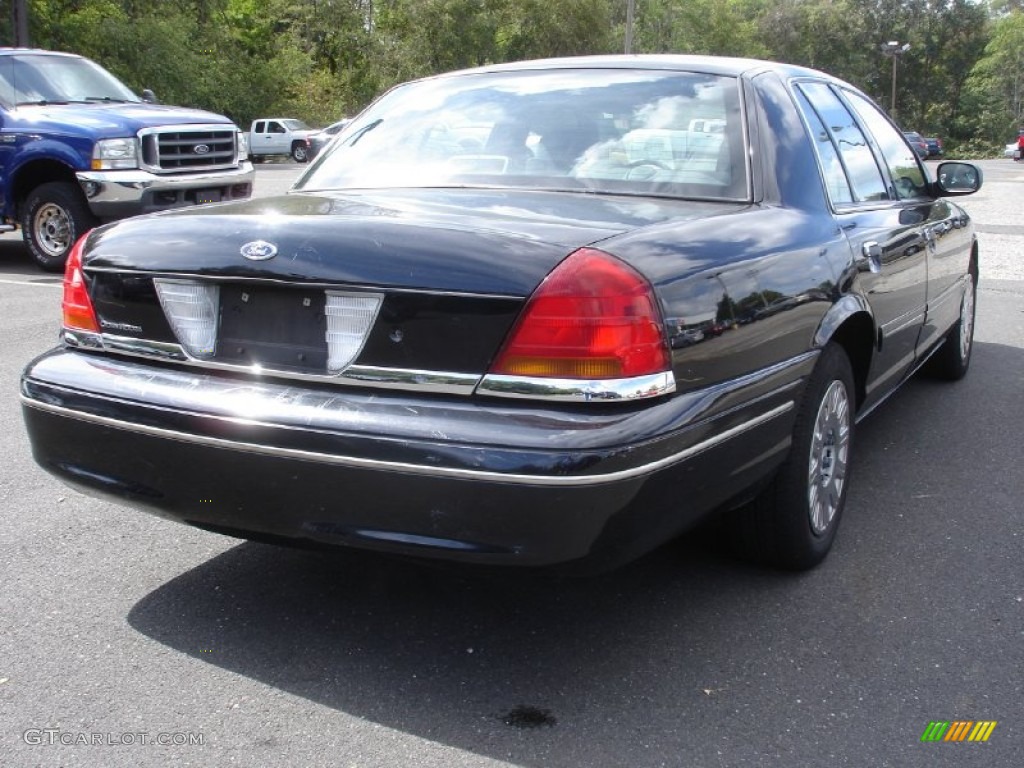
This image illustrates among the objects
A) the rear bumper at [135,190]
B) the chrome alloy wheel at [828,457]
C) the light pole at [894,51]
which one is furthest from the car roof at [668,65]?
the light pole at [894,51]

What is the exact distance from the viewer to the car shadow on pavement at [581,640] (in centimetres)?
282

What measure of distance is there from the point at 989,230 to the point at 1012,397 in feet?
31.4

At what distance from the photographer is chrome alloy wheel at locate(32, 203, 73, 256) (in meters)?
11.1

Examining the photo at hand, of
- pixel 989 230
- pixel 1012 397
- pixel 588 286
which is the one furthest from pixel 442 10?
pixel 588 286

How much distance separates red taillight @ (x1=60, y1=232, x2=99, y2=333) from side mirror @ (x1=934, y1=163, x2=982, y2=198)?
3919 mm

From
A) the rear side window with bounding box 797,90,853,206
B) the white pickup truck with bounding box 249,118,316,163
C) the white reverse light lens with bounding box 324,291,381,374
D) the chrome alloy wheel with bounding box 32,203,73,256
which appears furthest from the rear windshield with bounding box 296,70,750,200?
the white pickup truck with bounding box 249,118,316,163

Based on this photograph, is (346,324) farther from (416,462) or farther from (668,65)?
(668,65)

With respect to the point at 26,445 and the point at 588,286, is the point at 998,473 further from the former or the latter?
the point at 26,445

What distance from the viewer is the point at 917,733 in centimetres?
278

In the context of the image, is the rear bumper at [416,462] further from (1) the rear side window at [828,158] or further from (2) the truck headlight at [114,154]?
(2) the truck headlight at [114,154]

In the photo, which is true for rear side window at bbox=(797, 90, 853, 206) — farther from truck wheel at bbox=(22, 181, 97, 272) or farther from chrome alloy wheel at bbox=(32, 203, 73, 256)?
chrome alloy wheel at bbox=(32, 203, 73, 256)

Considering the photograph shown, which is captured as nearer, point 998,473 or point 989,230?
Answer: point 998,473

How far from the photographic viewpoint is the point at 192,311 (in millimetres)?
3092

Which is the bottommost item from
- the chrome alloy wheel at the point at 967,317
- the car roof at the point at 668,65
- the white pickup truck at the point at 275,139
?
the white pickup truck at the point at 275,139
